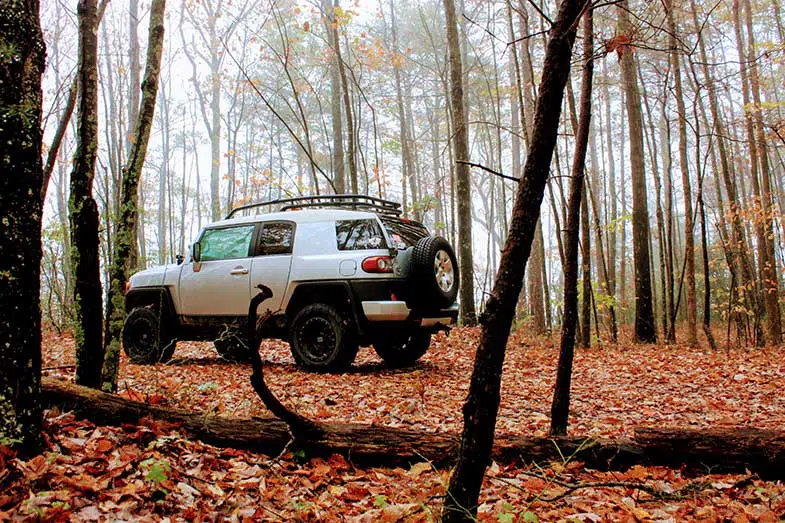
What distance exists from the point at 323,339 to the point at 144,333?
2994 millimetres

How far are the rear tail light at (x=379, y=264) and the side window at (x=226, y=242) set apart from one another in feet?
6.51

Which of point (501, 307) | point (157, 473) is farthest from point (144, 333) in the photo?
point (501, 307)

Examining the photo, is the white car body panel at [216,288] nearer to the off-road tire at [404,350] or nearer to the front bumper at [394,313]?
the front bumper at [394,313]

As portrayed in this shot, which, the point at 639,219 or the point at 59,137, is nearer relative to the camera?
the point at 59,137

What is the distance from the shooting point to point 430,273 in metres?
6.23

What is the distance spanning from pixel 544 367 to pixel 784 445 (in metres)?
4.52

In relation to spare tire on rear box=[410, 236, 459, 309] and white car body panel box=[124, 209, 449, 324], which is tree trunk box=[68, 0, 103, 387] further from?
spare tire on rear box=[410, 236, 459, 309]

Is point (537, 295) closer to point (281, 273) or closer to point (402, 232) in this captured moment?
point (402, 232)

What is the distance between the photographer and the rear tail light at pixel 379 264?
629 centimetres

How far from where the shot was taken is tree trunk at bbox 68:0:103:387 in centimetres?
385

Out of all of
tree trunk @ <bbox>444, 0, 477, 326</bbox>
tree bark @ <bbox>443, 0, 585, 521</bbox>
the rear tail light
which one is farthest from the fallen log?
tree trunk @ <bbox>444, 0, 477, 326</bbox>

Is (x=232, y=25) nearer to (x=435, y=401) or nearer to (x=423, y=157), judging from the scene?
(x=423, y=157)

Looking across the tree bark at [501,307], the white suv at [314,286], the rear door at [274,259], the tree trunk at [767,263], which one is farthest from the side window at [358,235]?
the tree trunk at [767,263]

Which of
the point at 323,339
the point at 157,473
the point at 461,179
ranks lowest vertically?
the point at 157,473
